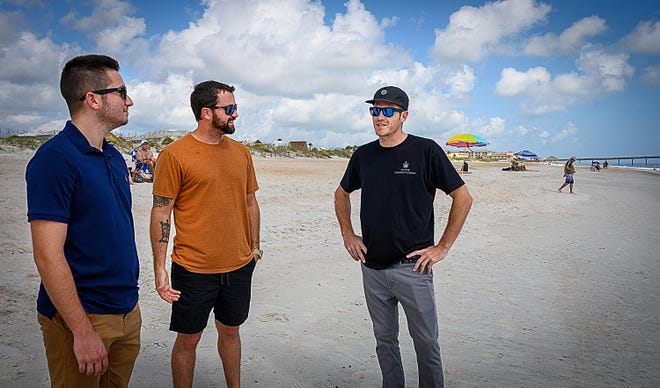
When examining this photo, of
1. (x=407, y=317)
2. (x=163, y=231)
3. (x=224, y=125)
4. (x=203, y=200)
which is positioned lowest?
(x=407, y=317)

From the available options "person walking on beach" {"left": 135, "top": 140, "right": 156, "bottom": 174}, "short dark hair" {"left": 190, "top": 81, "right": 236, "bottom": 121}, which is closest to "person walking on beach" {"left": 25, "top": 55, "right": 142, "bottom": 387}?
"short dark hair" {"left": 190, "top": 81, "right": 236, "bottom": 121}

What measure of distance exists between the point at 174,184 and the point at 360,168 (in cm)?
139

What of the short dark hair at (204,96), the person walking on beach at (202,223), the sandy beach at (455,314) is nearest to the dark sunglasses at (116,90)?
the person walking on beach at (202,223)

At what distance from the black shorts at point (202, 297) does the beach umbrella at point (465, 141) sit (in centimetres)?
3212

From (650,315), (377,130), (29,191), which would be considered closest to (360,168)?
(377,130)

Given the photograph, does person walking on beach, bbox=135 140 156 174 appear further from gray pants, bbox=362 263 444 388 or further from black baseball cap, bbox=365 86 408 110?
gray pants, bbox=362 263 444 388

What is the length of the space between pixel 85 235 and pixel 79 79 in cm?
79

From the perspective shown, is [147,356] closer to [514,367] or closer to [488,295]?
[514,367]

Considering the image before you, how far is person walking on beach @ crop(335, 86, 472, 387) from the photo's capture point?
3176 mm

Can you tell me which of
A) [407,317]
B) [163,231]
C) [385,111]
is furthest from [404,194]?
[163,231]

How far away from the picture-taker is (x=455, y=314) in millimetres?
5434

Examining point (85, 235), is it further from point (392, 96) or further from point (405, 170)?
point (392, 96)

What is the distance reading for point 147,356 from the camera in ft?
13.7

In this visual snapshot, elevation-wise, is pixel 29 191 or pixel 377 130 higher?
pixel 377 130
